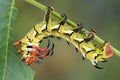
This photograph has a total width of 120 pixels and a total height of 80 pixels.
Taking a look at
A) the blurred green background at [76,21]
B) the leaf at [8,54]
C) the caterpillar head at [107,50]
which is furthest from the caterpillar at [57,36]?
the blurred green background at [76,21]

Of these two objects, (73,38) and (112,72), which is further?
(112,72)

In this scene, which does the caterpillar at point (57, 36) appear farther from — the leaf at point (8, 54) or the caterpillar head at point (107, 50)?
the leaf at point (8, 54)

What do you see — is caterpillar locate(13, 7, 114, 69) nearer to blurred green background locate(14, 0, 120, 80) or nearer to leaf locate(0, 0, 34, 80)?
leaf locate(0, 0, 34, 80)

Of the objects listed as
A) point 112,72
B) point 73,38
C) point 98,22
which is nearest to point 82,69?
point 112,72

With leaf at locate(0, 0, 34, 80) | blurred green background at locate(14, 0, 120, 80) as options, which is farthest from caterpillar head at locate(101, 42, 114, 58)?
blurred green background at locate(14, 0, 120, 80)

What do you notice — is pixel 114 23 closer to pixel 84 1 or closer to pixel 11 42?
pixel 84 1
